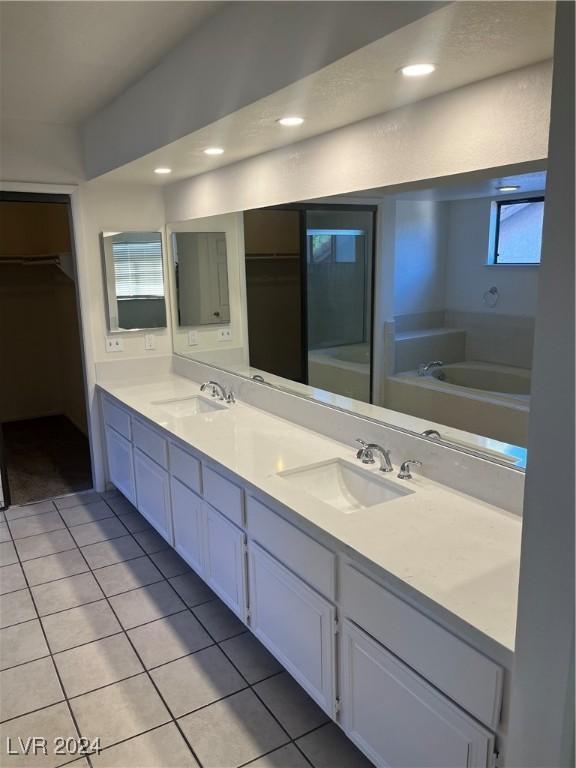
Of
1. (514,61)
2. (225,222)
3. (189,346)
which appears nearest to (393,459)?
(514,61)

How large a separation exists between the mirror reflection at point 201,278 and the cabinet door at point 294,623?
71.5 inches

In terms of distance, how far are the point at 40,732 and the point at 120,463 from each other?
1856 mm

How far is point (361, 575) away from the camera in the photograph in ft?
5.20

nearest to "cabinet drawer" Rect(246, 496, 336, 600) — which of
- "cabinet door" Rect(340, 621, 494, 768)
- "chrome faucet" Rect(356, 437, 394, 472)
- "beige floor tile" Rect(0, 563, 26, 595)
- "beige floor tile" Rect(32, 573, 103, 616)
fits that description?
"cabinet door" Rect(340, 621, 494, 768)

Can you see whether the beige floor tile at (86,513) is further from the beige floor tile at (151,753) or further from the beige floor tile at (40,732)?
the beige floor tile at (151,753)

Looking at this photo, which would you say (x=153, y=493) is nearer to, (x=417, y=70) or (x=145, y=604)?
(x=145, y=604)

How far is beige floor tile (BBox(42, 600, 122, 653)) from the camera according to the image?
250 centimetres

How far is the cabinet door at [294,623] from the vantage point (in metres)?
1.79

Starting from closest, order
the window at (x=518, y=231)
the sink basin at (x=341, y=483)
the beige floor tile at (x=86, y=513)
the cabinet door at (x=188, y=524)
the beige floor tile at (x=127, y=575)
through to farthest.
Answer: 1. the window at (x=518, y=231)
2. the sink basin at (x=341, y=483)
3. the cabinet door at (x=188, y=524)
4. the beige floor tile at (x=127, y=575)
5. the beige floor tile at (x=86, y=513)

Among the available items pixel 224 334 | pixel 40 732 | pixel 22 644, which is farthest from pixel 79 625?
pixel 224 334

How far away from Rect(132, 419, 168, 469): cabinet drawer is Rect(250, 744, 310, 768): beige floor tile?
1412 mm

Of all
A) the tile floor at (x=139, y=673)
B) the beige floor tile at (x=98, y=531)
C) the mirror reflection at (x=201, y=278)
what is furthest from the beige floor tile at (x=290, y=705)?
the mirror reflection at (x=201, y=278)

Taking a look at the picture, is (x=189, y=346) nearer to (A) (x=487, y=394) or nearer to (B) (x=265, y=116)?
(B) (x=265, y=116)

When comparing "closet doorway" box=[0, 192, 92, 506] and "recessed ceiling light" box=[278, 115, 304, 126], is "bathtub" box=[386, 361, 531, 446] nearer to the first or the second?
"recessed ceiling light" box=[278, 115, 304, 126]
